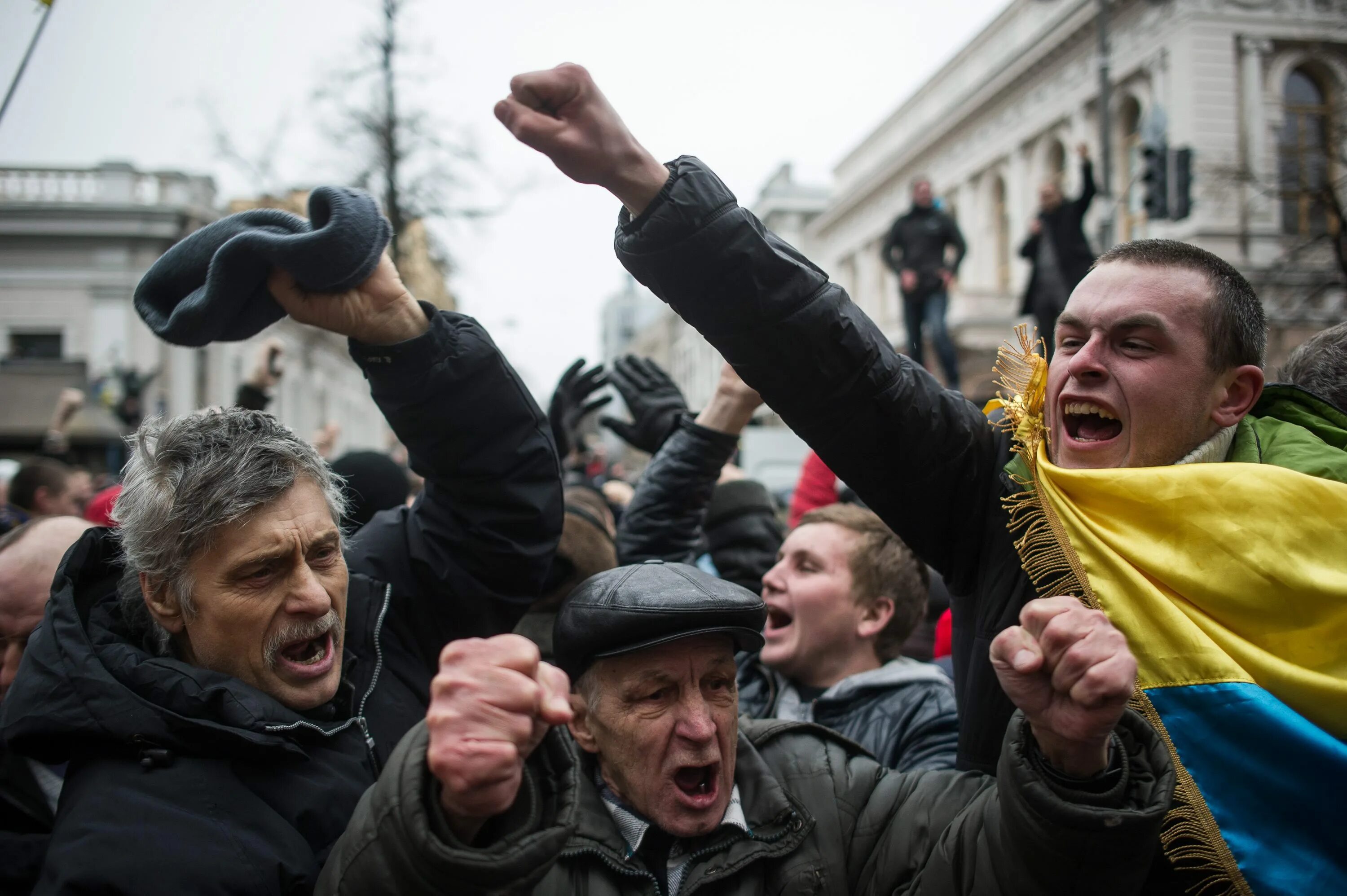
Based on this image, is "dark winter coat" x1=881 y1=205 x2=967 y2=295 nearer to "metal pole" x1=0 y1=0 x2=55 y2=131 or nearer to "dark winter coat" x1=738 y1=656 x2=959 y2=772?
"dark winter coat" x1=738 y1=656 x2=959 y2=772

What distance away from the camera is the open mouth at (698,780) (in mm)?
1988

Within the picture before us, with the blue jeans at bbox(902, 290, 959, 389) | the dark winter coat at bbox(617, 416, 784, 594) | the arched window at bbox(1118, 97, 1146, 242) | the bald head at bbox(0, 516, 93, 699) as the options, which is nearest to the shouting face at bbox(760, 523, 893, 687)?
the dark winter coat at bbox(617, 416, 784, 594)

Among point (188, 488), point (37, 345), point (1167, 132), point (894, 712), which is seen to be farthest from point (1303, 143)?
point (37, 345)

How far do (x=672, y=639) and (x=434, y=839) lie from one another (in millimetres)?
746

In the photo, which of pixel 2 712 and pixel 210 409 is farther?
pixel 210 409

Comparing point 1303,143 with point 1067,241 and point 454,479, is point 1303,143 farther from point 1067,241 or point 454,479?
point 454,479

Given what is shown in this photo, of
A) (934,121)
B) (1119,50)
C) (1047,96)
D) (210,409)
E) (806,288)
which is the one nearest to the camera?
(806,288)

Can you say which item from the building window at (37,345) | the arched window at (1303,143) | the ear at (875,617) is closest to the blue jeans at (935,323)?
the ear at (875,617)

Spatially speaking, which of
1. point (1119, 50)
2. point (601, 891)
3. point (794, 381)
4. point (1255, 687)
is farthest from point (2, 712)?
point (1119, 50)

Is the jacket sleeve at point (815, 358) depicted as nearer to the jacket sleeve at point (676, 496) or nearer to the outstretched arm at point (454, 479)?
the outstretched arm at point (454, 479)

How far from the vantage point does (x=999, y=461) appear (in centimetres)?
203

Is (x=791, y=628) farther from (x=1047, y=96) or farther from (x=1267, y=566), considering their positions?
(x=1047, y=96)

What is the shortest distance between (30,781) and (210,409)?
3.23 ft

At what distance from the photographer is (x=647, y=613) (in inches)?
77.9
